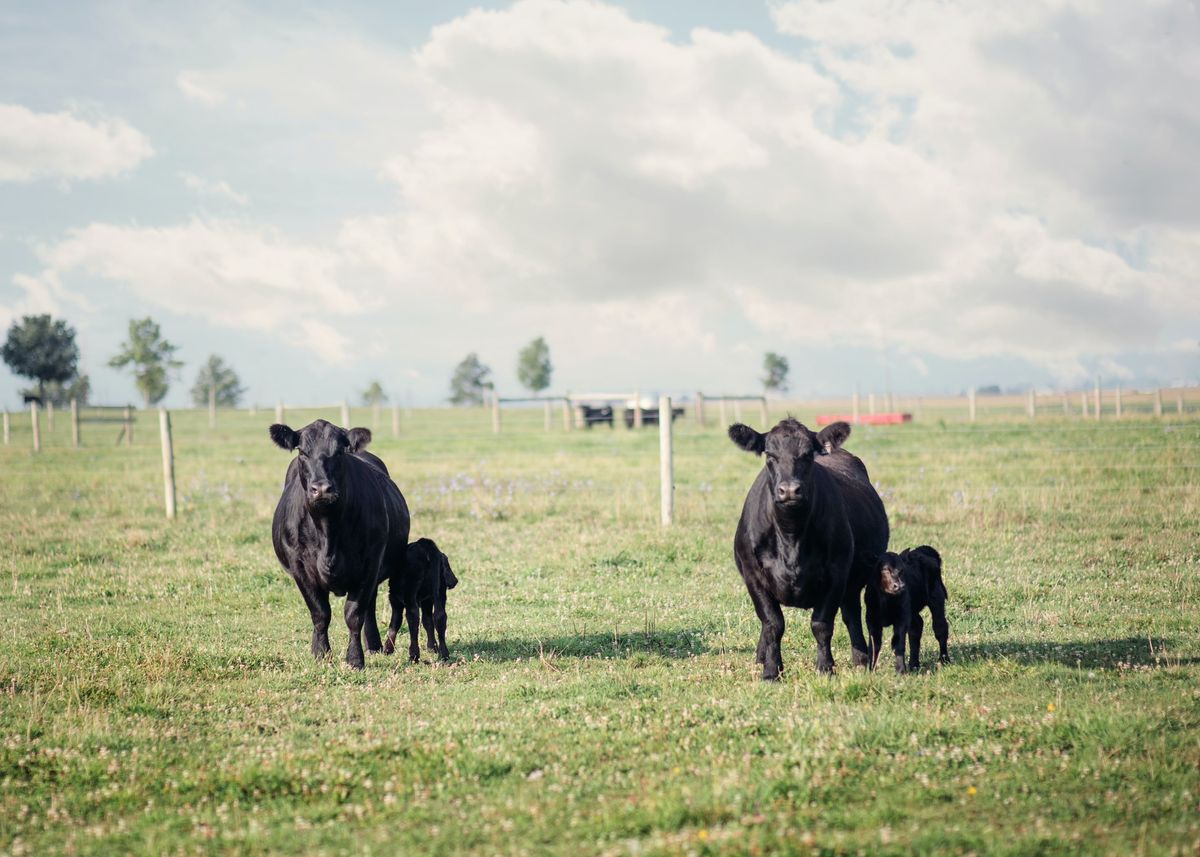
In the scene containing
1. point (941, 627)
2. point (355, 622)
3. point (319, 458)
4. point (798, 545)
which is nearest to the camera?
point (798, 545)

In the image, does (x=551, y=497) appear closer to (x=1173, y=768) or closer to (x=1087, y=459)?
(x=1087, y=459)

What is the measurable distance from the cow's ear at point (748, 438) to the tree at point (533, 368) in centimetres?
9590

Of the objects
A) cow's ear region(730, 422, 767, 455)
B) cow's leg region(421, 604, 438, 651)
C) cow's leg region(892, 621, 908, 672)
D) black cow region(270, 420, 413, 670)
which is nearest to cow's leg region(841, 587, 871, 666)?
cow's leg region(892, 621, 908, 672)

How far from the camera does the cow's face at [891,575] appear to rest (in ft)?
26.3

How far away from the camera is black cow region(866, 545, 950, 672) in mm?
8141

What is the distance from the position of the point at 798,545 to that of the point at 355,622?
413 centimetres

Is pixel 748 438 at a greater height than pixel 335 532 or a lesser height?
greater

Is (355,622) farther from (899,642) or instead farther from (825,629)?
(899,642)

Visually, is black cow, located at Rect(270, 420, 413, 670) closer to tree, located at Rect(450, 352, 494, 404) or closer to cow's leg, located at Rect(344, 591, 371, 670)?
cow's leg, located at Rect(344, 591, 371, 670)

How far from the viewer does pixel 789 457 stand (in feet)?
25.9

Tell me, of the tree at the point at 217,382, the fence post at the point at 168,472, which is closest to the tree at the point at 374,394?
the tree at the point at 217,382

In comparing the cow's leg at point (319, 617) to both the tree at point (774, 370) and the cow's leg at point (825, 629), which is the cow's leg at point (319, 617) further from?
the tree at point (774, 370)

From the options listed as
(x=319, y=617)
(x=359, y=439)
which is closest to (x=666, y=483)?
(x=359, y=439)

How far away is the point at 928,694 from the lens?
7.41 metres
